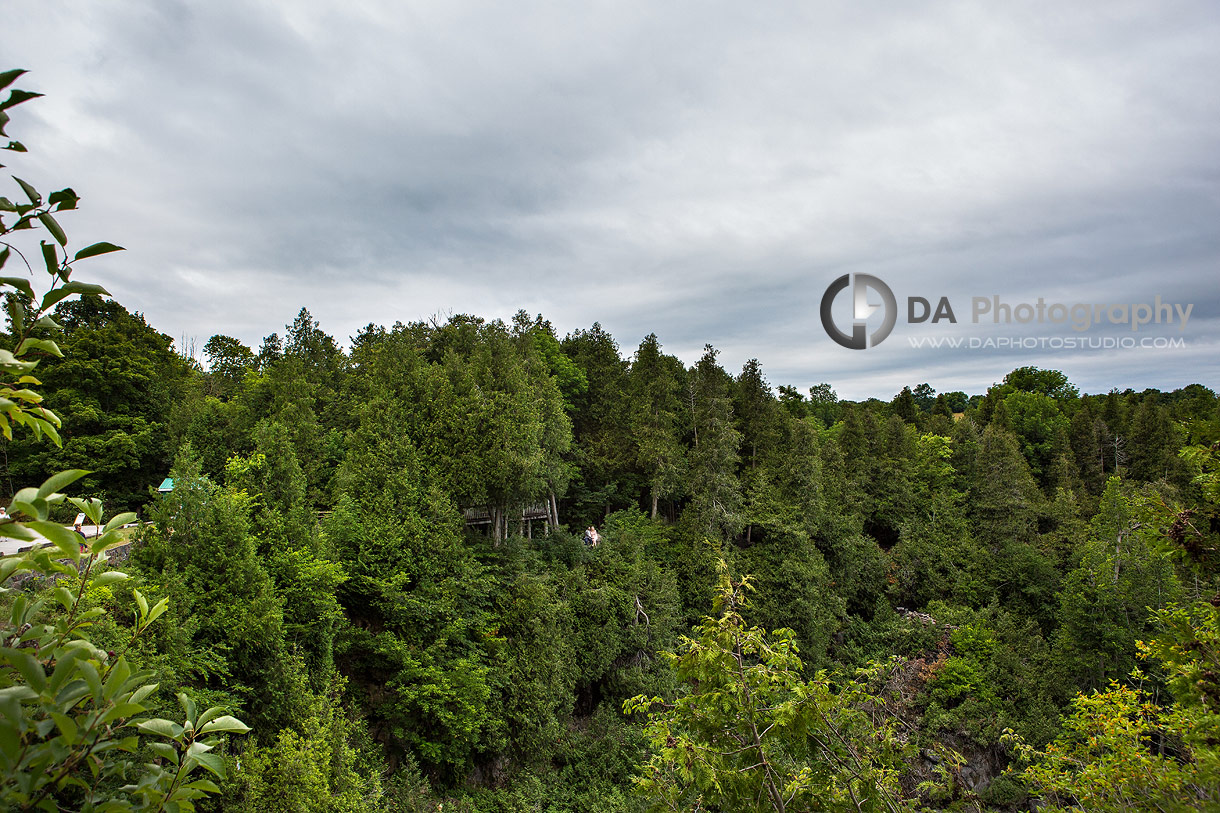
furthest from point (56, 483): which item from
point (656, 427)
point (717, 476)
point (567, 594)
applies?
point (656, 427)

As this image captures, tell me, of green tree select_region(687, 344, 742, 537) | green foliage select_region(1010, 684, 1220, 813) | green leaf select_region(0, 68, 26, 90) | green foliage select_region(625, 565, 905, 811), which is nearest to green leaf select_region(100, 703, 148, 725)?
green leaf select_region(0, 68, 26, 90)

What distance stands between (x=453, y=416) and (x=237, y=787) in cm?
1060

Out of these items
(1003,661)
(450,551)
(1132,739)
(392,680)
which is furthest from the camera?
(1003,661)

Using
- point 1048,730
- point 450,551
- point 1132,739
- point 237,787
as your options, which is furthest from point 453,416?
point 1048,730

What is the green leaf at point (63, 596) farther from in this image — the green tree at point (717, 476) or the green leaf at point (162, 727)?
the green tree at point (717, 476)

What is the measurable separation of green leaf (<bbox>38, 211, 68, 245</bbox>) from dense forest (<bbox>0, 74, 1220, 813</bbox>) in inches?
6.5

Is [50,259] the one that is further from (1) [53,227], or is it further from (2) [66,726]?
(2) [66,726]

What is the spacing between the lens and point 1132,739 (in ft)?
26.0

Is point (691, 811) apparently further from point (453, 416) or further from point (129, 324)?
point (129, 324)

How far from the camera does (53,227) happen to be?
5.02ft

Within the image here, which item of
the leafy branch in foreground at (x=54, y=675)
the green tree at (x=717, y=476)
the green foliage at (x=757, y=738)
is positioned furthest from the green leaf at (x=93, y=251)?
the green tree at (x=717, y=476)

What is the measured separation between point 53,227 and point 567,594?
60.2 feet

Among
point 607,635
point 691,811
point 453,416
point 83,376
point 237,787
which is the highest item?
point 83,376

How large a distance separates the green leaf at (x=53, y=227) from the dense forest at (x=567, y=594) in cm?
17
